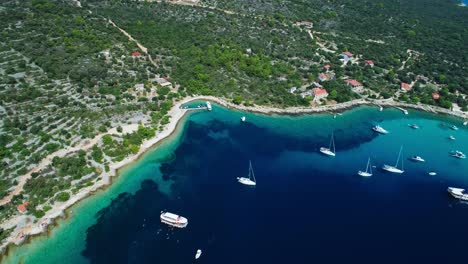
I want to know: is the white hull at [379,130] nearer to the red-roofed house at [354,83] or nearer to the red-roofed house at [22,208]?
the red-roofed house at [354,83]

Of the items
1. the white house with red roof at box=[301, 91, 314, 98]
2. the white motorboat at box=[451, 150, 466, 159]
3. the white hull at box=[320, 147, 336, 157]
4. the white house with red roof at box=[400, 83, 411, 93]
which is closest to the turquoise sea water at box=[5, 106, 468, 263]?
the white hull at box=[320, 147, 336, 157]

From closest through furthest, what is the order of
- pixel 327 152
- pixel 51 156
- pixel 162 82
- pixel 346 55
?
pixel 51 156
pixel 327 152
pixel 162 82
pixel 346 55

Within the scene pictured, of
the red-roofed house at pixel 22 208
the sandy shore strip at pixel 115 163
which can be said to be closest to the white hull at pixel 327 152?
the sandy shore strip at pixel 115 163

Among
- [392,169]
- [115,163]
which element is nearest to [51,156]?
[115,163]

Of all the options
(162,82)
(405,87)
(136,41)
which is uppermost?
(136,41)

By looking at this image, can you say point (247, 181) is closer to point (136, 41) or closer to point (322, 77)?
point (322, 77)

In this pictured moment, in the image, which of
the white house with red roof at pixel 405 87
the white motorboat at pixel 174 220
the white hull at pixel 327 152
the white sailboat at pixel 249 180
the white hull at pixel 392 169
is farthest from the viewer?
the white house with red roof at pixel 405 87
